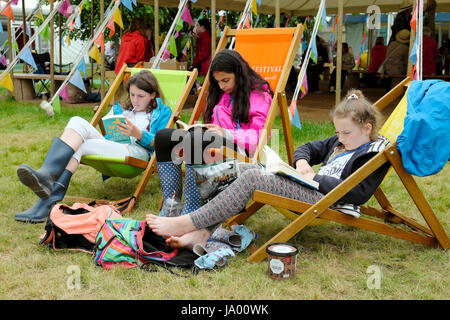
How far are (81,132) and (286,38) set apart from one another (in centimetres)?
161

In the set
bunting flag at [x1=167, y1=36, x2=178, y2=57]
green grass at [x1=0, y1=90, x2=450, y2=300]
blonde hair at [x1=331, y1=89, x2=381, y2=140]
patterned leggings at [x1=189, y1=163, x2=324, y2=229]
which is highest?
bunting flag at [x1=167, y1=36, x2=178, y2=57]

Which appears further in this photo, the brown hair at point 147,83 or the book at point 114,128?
the brown hair at point 147,83

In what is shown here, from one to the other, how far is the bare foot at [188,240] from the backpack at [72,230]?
1.42 feet

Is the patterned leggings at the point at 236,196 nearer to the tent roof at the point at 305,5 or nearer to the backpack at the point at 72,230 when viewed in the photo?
the backpack at the point at 72,230

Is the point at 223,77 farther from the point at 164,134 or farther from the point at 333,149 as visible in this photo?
the point at 333,149

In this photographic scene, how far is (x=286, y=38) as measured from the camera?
11.3 feet

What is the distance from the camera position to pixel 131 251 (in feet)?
7.51

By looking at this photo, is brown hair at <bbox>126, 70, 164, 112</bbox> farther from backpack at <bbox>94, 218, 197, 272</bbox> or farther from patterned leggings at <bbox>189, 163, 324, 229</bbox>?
patterned leggings at <bbox>189, 163, 324, 229</bbox>

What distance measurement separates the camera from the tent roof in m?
9.28

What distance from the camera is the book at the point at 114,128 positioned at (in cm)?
315

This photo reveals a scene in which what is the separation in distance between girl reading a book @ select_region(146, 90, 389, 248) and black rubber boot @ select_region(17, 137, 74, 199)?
79 cm
